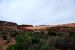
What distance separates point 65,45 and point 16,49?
143 inches

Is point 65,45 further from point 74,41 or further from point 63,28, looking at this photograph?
point 63,28

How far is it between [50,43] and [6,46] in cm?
419

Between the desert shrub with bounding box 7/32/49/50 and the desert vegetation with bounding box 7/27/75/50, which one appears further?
the desert shrub with bounding box 7/32/49/50

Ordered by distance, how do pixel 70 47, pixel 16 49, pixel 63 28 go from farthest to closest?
pixel 63 28, pixel 16 49, pixel 70 47

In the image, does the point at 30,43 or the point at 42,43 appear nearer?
the point at 42,43

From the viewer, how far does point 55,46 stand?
21.5m

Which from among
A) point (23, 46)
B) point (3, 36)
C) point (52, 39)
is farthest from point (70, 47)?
point (3, 36)

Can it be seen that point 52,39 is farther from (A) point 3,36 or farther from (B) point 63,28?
(B) point 63,28

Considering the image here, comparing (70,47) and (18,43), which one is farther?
(18,43)

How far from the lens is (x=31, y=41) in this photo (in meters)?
23.1

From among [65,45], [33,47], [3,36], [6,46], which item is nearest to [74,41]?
[65,45]

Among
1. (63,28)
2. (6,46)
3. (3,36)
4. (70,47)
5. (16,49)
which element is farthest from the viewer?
(63,28)

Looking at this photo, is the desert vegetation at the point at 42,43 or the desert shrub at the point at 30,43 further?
the desert shrub at the point at 30,43

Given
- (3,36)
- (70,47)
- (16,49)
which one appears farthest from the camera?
(3,36)
